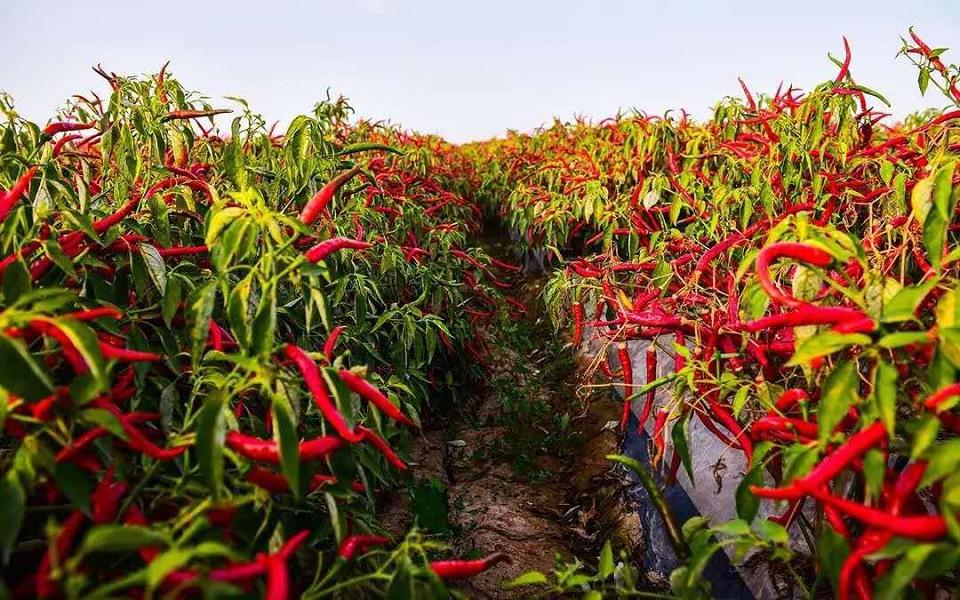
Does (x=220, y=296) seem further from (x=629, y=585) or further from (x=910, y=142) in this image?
(x=910, y=142)

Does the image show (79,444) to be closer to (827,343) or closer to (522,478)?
(827,343)

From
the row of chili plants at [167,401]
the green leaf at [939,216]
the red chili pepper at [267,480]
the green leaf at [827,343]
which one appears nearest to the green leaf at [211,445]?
the row of chili plants at [167,401]

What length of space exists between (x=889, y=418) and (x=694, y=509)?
116 cm

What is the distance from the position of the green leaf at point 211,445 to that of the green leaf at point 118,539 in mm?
125

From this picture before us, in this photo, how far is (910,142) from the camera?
2379mm

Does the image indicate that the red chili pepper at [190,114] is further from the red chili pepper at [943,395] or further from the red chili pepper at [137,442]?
the red chili pepper at [943,395]

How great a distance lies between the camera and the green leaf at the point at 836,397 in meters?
0.91

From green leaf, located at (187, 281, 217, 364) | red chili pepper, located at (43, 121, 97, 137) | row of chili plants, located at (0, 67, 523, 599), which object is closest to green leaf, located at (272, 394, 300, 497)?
row of chili plants, located at (0, 67, 523, 599)

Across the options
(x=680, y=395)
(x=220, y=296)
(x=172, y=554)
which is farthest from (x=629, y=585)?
(x=220, y=296)

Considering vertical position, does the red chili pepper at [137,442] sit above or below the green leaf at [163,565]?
above

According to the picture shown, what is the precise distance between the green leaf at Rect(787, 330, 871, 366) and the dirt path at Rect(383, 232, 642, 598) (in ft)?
3.83

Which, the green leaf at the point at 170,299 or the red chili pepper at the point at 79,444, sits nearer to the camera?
the red chili pepper at the point at 79,444

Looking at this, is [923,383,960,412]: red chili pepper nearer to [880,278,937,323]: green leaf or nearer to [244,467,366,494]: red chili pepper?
[880,278,937,323]: green leaf

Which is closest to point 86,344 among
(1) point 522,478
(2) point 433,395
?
(1) point 522,478
